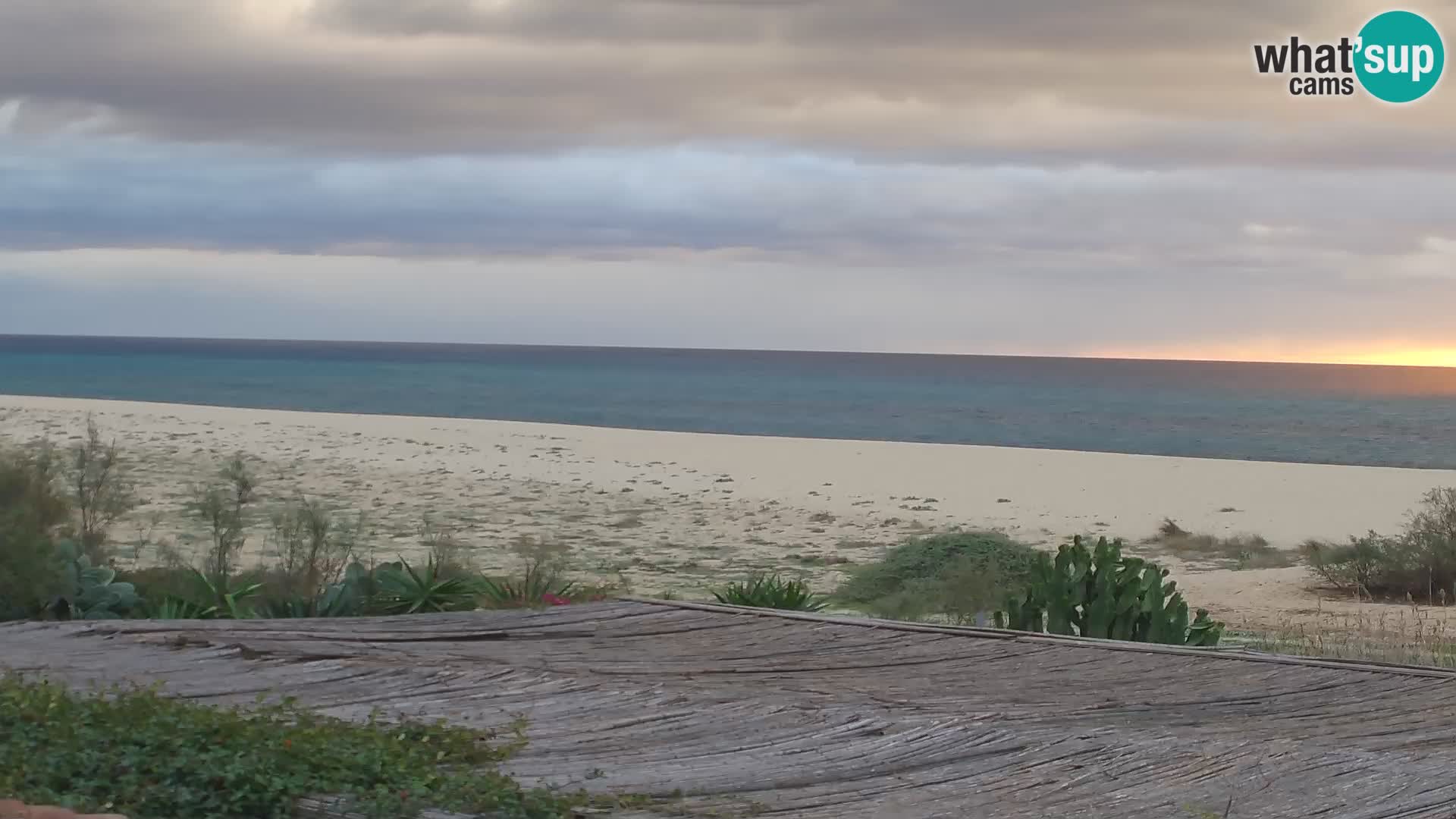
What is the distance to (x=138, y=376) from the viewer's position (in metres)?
93.9

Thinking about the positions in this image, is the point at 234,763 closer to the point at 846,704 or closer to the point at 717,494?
the point at 846,704

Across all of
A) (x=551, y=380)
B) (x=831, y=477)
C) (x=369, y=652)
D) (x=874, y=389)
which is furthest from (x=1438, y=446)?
(x=551, y=380)

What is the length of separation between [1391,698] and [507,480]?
2127 cm

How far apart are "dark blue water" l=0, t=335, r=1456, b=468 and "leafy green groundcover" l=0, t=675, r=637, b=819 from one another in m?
46.6

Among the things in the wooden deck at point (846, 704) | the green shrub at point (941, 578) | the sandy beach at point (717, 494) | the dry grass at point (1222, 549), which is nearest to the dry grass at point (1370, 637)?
the sandy beach at point (717, 494)

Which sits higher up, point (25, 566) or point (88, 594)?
point (25, 566)

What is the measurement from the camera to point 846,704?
6.62m

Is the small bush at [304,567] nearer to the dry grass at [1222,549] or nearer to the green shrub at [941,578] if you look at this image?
the green shrub at [941,578]

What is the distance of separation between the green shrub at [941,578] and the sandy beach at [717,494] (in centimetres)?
108

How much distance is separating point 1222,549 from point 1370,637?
897cm

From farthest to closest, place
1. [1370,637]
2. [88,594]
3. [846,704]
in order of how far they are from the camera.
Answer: [1370,637] → [88,594] → [846,704]

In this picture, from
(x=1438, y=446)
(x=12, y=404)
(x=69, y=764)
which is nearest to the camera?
(x=69, y=764)

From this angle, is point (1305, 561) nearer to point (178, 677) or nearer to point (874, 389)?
point (178, 677)

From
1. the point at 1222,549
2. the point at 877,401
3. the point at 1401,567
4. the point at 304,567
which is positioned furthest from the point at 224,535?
the point at 877,401
